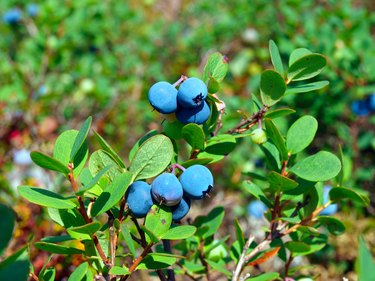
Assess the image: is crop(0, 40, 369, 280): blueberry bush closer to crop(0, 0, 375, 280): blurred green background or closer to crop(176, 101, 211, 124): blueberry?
crop(176, 101, 211, 124): blueberry

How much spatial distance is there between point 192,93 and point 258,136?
20 cm

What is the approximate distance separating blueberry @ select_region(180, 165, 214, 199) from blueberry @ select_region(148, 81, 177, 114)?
0.37 feet

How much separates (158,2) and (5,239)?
18.1 feet

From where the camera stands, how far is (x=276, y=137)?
3.38 feet

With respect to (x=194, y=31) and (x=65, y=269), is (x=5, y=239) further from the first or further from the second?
(x=194, y=31)

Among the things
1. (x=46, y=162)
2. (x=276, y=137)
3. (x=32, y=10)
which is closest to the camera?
(x=46, y=162)

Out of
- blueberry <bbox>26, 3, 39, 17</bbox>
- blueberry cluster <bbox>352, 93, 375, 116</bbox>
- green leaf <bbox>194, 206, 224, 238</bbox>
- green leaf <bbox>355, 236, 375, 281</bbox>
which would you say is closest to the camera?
green leaf <bbox>355, 236, 375, 281</bbox>

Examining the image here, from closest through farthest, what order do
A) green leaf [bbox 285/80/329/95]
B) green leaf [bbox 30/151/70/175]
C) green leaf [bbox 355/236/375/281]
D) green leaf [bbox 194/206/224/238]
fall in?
1. green leaf [bbox 355/236/375/281]
2. green leaf [bbox 30/151/70/175]
3. green leaf [bbox 285/80/329/95]
4. green leaf [bbox 194/206/224/238]

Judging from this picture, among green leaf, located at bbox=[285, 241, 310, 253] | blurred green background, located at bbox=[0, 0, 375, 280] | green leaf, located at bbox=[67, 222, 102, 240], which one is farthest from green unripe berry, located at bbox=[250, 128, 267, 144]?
blurred green background, located at bbox=[0, 0, 375, 280]

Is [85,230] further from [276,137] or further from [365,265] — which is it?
[365,265]

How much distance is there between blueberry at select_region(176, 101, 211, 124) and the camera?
3.15 ft

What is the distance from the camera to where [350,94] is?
8.44ft

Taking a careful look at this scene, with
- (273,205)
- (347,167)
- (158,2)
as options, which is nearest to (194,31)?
(158,2)

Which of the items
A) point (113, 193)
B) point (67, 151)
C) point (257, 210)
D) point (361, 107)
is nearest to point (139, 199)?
point (113, 193)
